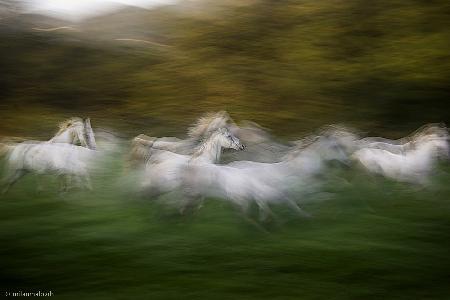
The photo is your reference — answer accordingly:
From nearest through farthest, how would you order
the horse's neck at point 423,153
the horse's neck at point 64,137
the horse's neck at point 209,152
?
the horse's neck at point 209,152, the horse's neck at point 423,153, the horse's neck at point 64,137

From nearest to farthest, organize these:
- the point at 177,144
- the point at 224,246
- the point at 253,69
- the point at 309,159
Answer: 1. the point at 224,246
2. the point at 309,159
3. the point at 177,144
4. the point at 253,69

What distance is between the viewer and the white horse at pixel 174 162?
14.7 ft

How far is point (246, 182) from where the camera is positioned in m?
4.23

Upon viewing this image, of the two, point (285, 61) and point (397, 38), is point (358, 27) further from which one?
point (285, 61)

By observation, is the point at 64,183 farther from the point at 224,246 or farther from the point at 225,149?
the point at 224,246

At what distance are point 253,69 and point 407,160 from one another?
229 cm

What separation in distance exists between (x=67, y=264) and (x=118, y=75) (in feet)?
11.7

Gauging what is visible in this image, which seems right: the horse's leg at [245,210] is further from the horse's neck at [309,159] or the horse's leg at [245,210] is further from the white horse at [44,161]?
the white horse at [44,161]

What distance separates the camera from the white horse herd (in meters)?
4.32

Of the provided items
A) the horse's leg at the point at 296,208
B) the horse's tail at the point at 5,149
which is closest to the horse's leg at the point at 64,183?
the horse's tail at the point at 5,149

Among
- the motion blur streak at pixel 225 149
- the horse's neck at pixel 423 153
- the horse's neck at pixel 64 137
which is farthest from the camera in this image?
the horse's neck at pixel 64 137

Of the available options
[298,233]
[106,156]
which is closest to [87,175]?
[106,156]

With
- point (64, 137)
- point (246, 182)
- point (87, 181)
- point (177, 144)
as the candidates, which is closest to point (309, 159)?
point (246, 182)

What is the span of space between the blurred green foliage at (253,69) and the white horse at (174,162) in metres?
1.65
